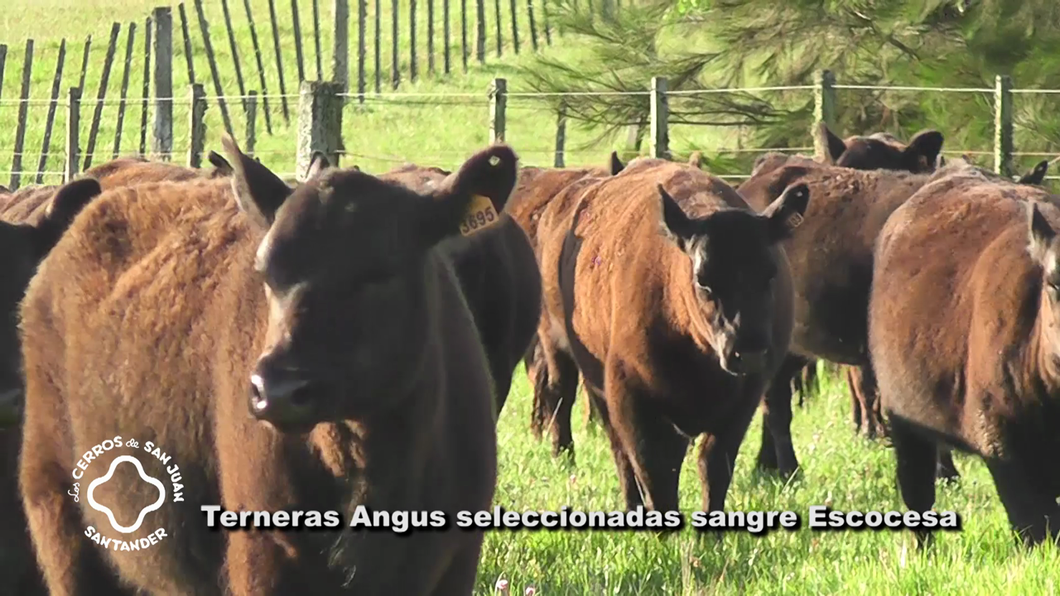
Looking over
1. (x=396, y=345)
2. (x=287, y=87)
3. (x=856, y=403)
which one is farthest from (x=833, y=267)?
(x=287, y=87)

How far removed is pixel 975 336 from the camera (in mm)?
6684

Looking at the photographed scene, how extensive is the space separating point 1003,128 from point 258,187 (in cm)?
1210

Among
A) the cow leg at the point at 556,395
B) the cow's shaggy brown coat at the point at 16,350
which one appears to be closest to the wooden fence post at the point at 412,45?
the cow leg at the point at 556,395

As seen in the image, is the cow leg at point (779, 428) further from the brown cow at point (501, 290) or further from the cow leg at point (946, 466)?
the brown cow at point (501, 290)

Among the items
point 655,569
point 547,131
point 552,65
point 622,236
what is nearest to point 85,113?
point 547,131

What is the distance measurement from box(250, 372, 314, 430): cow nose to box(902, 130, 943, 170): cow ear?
8.94 m

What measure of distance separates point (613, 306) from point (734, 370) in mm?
1373

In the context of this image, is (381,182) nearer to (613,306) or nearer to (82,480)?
(82,480)

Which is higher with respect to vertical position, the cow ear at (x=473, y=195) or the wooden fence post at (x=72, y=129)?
the cow ear at (x=473, y=195)

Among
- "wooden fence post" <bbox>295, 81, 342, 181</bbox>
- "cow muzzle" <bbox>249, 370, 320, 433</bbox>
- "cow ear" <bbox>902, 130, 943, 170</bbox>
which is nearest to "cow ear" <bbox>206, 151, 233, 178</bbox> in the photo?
"cow muzzle" <bbox>249, 370, 320, 433</bbox>

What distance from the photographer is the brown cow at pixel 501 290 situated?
27.0ft

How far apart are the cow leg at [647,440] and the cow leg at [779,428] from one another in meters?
1.65

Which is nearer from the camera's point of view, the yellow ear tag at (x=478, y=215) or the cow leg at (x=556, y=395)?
the yellow ear tag at (x=478, y=215)

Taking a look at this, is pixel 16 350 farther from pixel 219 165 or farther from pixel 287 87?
pixel 287 87
